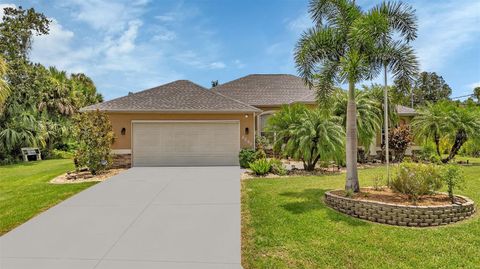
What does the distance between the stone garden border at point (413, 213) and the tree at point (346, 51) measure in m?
1.26

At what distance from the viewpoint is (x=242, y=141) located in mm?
15820

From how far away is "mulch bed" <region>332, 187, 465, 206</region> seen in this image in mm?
6539

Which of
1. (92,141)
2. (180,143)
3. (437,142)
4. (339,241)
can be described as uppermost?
(92,141)

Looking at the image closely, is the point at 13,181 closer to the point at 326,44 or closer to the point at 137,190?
the point at 137,190

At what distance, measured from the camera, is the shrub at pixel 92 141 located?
498 inches

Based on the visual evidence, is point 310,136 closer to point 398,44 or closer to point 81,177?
point 398,44

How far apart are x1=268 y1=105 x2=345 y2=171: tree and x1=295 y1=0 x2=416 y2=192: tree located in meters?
4.42

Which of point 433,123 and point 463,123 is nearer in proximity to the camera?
point 463,123

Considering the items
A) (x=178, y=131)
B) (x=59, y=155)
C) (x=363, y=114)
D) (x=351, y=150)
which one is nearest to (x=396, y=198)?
(x=351, y=150)

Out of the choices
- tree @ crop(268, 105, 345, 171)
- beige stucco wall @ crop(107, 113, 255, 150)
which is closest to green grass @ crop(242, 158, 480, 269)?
tree @ crop(268, 105, 345, 171)

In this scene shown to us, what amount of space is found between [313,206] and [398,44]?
454cm

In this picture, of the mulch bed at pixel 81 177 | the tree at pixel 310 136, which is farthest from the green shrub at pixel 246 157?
the mulch bed at pixel 81 177

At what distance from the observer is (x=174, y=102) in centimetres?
1598

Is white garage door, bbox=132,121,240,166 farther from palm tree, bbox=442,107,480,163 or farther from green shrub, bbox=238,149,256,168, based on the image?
palm tree, bbox=442,107,480,163
